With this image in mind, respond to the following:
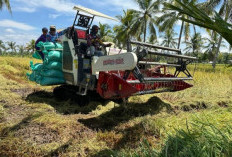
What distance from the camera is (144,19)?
26.3m

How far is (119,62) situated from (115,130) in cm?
124

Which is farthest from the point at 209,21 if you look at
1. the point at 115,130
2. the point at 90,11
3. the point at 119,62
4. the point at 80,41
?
the point at 90,11

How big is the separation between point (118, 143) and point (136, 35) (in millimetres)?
25118

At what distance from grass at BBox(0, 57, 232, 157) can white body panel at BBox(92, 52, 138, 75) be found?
43.0 inches

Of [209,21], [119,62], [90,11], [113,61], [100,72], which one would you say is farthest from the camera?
[90,11]

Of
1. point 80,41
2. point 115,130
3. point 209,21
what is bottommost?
point 115,130

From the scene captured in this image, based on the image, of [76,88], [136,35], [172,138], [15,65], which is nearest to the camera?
[172,138]

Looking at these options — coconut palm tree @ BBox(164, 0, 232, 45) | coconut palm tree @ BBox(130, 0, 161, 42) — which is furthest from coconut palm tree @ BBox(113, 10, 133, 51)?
coconut palm tree @ BBox(164, 0, 232, 45)

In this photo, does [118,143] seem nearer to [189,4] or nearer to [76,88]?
[189,4]

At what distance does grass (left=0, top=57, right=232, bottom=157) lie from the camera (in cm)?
204

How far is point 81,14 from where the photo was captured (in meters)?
5.44

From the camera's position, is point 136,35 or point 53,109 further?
point 136,35

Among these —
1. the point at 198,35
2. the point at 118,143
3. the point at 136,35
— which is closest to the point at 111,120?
the point at 118,143

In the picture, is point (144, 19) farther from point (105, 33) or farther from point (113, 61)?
point (113, 61)
